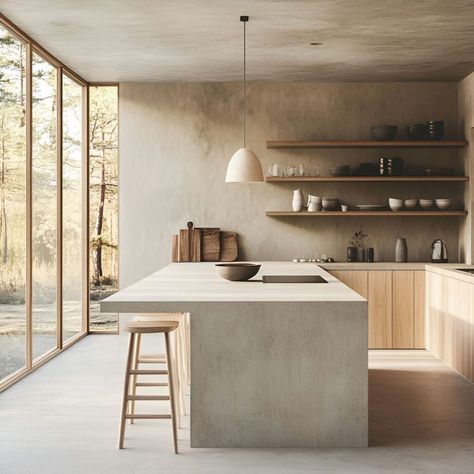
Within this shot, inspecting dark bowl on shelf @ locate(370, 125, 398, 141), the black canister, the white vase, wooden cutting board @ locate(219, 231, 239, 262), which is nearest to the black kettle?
the black canister

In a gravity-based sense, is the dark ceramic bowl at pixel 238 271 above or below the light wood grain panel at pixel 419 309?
above

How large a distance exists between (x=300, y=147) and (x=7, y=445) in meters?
4.52

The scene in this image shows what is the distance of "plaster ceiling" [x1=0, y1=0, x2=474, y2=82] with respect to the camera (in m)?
4.97

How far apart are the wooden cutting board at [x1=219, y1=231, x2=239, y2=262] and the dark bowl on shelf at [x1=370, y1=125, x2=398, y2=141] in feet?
5.80

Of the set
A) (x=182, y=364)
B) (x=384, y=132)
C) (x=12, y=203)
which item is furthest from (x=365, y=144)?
(x=12, y=203)

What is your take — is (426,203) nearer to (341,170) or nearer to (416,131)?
(416,131)

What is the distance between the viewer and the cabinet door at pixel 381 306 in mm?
7016

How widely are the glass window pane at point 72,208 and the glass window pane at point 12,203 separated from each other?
1.50 meters

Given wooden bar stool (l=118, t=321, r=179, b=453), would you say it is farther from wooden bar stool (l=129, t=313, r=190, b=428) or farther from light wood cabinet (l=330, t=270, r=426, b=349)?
light wood cabinet (l=330, t=270, r=426, b=349)

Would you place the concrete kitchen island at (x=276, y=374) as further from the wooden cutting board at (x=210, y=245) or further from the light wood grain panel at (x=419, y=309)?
the wooden cutting board at (x=210, y=245)

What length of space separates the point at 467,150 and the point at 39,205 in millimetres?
4146

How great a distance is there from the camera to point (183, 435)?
164 inches

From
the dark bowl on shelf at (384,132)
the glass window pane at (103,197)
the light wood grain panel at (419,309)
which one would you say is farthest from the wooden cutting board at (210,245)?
the light wood grain panel at (419,309)

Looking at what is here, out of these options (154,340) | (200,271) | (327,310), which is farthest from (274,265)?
(327,310)
